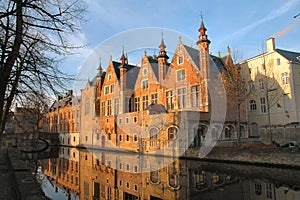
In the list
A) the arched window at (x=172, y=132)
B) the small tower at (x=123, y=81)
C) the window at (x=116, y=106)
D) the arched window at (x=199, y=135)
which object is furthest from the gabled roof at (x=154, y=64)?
the arched window at (x=199, y=135)

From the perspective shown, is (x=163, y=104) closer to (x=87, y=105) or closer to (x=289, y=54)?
(x=289, y=54)

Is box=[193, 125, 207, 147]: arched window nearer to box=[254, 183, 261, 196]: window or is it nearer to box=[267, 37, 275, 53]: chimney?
box=[254, 183, 261, 196]: window

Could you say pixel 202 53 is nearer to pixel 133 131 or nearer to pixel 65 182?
pixel 133 131

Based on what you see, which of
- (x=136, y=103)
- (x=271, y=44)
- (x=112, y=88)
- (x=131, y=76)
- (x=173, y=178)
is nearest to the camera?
(x=173, y=178)

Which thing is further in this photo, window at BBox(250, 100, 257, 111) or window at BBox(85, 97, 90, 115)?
window at BBox(85, 97, 90, 115)

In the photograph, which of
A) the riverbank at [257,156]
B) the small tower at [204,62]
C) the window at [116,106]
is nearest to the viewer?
the riverbank at [257,156]

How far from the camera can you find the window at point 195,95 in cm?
2577

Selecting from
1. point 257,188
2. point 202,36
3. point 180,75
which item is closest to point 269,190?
point 257,188

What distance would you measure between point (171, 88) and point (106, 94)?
13196mm

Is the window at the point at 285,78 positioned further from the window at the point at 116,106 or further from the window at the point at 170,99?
the window at the point at 116,106

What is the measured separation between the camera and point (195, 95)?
2598cm

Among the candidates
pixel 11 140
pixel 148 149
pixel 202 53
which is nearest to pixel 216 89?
pixel 202 53

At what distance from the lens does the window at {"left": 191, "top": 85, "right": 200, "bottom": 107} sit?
84.5 feet

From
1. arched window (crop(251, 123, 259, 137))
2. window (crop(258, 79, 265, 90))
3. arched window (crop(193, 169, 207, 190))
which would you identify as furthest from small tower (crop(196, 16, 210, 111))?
arched window (crop(251, 123, 259, 137))
